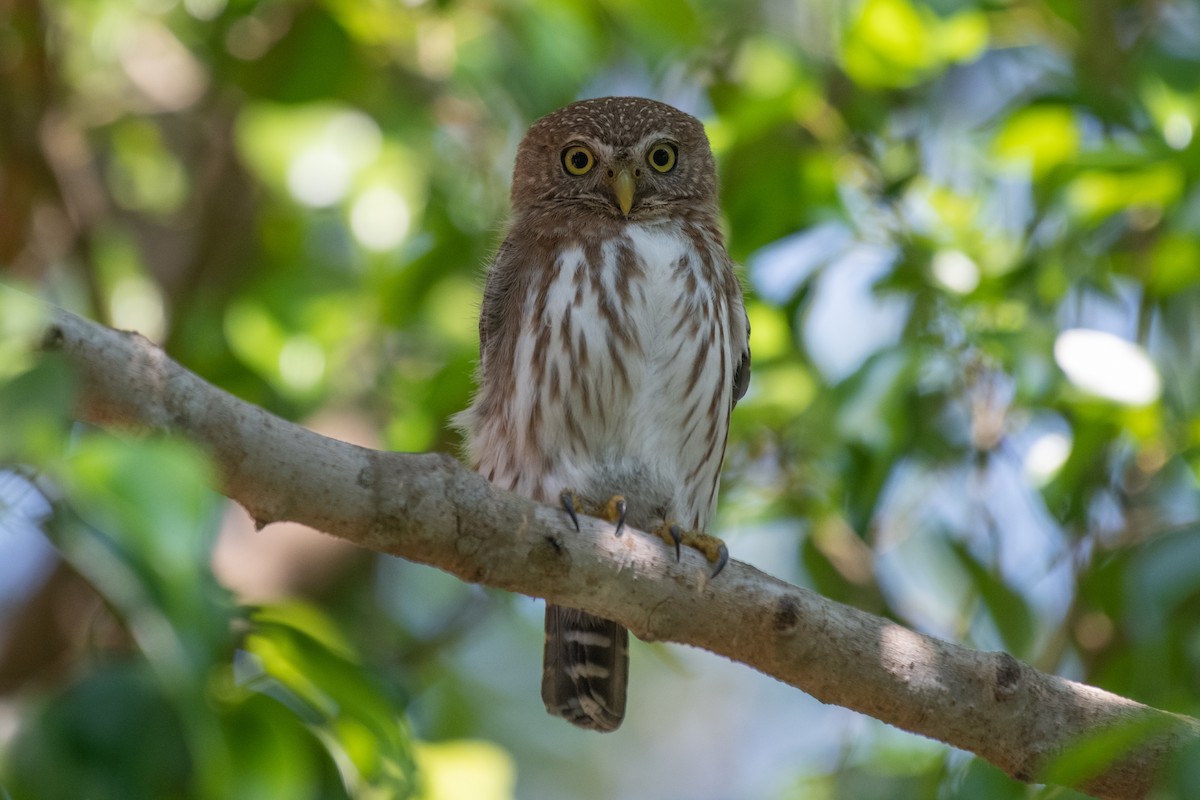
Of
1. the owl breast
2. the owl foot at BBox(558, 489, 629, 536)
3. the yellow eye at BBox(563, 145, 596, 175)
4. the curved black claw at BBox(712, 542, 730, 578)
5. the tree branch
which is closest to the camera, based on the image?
the tree branch

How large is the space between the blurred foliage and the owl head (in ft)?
0.60

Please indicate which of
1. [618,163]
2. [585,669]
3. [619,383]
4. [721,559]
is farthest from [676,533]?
[618,163]

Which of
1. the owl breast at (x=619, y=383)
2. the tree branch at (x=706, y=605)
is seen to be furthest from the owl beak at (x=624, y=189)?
the tree branch at (x=706, y=605)

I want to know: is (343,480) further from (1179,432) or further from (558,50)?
(1179,432)

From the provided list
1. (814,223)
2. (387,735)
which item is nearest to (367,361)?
(814,223)

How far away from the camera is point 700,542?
10.1ft

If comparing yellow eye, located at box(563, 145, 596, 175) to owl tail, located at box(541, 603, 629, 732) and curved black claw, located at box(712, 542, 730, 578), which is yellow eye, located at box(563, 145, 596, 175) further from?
curved black claw, located at box(712, 542, 730, 578)

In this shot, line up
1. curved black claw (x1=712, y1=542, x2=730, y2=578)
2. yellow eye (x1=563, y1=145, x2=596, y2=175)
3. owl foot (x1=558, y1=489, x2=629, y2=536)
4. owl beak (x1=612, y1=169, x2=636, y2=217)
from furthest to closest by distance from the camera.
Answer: yellow eye (x1=563, y1=145, x2=596, y2=175), owl beak (x1=612, y1=169, x2=636, y2=217), owl foot (x1=558, y1=489, x2=629, y2=536), curved black claw (x1=712, y1=542, x2=730, y2=578)

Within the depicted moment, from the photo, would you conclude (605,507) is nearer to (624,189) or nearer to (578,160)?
(624,189)

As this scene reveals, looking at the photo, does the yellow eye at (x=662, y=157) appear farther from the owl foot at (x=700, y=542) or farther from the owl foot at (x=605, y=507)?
the owl foot at (x=700, y=542)

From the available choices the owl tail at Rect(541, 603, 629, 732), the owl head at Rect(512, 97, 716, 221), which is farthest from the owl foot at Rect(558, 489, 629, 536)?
the owl head at Rect(512, 97, 716, 221)

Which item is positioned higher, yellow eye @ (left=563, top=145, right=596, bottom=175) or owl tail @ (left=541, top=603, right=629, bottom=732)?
yellow eye @ (left=563, top=145, right=596, bottom=175)

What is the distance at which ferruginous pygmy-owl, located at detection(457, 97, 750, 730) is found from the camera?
361cm

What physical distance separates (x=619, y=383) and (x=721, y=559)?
2.60 feet
